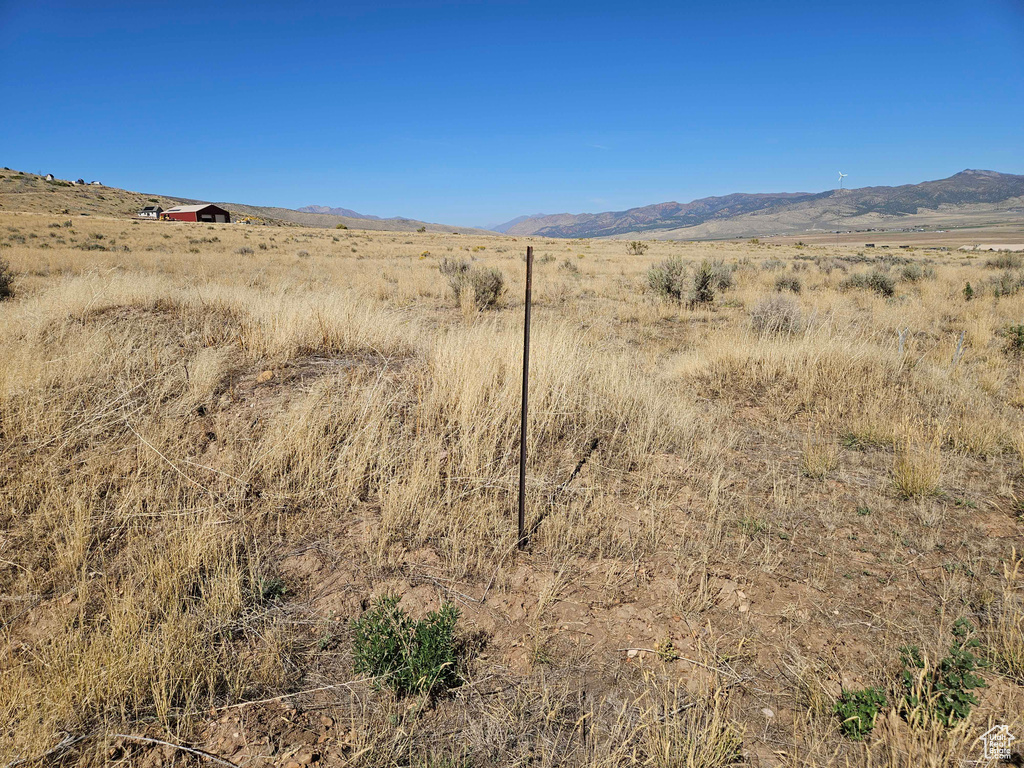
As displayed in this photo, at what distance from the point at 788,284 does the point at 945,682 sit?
45.8 ft

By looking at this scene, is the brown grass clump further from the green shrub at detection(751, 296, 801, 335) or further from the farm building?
the farm building

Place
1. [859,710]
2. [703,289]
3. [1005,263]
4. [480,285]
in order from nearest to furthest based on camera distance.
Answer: [859,710] < [480,285] < [703,289] < [1005,263]

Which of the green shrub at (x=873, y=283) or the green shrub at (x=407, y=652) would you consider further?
the green shrub at (x=873, y=283)

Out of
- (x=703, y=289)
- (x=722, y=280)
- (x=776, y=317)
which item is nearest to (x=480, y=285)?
(x=703, y=289)

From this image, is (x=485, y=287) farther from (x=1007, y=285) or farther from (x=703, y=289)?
(x=1007, y=285)

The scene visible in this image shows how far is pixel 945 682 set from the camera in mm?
2199

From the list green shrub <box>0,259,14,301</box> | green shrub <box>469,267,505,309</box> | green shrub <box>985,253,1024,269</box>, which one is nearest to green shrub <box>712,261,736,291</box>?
green shrub <box>469,267,505,309</box>

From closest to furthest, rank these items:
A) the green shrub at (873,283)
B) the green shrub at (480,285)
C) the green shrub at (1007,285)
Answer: the green shrub at (480,285), the green shrub at (1007,285), the green shrub at (873,283)

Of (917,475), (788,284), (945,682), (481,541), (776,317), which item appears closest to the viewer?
(945,682)

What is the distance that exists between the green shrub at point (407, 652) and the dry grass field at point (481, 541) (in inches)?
2.9

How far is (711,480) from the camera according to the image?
3.99 m

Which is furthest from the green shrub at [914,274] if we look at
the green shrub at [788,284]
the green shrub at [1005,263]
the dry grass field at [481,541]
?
the dry grass field at [481,541]

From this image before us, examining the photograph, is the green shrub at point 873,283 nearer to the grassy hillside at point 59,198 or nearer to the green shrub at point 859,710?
the green shrub at point 859,710

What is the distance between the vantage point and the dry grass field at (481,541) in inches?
80.7
